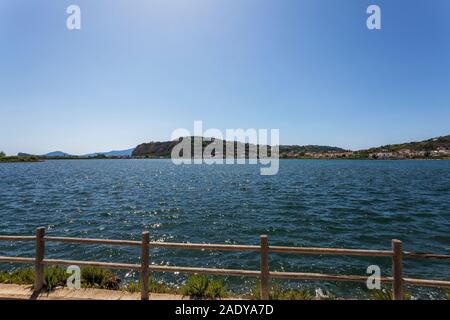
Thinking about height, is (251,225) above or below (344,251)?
below

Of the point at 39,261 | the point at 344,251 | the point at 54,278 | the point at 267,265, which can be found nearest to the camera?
the point at 344,251

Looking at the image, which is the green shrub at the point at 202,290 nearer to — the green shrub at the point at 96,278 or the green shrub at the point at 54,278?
the green shrub at the point at 96,278

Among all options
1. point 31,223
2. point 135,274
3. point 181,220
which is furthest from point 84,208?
point 135,274

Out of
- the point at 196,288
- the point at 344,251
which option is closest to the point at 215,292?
the point at 196,288

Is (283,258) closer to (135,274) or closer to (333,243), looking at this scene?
(333,243)

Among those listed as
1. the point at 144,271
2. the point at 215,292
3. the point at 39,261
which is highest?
the point at 39,261

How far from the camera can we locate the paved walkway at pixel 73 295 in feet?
25.5

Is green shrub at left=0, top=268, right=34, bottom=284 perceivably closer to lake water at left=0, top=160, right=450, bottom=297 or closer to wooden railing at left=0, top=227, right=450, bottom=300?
wooden railing at left=0, top=227, right=450, bottom=300

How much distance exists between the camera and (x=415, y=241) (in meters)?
20.0

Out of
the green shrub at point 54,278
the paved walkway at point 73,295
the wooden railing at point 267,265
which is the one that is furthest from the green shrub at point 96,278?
the wooden railing at point 267,265

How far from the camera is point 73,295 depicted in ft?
26.2

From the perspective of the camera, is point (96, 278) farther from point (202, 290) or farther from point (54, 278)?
point (202, 290)

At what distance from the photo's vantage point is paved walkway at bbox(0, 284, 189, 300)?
777cm
